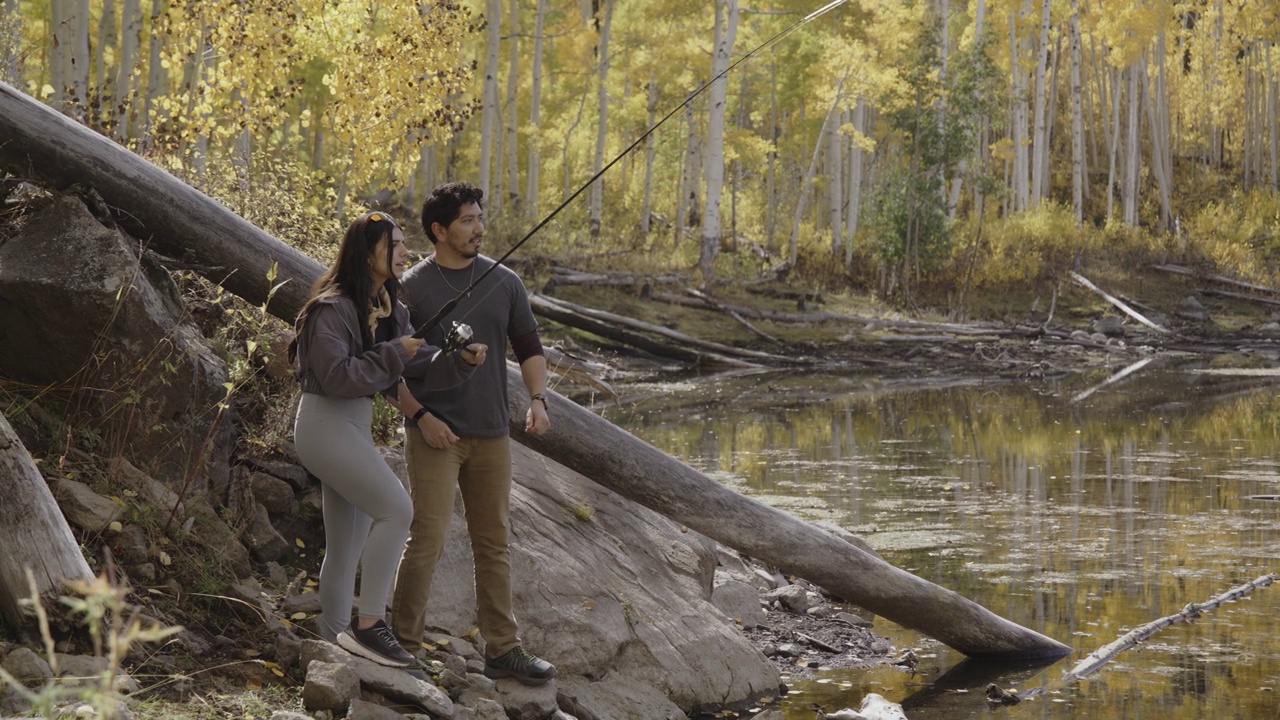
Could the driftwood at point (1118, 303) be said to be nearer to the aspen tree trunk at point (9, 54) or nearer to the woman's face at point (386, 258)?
the aspen tree trunk at point (9, 54)

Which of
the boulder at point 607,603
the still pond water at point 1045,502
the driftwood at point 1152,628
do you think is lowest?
the still pond water at point 1045,502

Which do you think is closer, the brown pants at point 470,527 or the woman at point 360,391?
the woman at point 360,391

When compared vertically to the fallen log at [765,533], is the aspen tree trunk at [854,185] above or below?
above

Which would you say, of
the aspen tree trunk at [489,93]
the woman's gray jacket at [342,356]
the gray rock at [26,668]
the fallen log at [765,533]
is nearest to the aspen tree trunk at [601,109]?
the aspen tree trunk at [489,93]

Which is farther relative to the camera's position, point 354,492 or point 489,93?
point 489,93

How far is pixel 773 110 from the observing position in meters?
36.8

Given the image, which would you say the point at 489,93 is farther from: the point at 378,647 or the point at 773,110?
the point at 378,647

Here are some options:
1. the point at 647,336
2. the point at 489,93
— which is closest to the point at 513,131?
the point at 489,93

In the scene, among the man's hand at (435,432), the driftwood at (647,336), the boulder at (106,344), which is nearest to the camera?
the man's hand at (435,432)

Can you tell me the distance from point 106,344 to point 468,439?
5.69 feet

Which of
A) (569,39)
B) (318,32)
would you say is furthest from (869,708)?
(569,39)

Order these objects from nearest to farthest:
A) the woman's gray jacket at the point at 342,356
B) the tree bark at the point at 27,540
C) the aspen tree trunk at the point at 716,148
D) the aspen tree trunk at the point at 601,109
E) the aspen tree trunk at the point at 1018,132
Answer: the tree bark at the point at 27,540, the woman's gray jacket at the point at 342,356, the aspen tree trunk at the point at 716,148, the aspen tree trunk at the point at 601,109, the aspen tree trunk at the point at 1018,132

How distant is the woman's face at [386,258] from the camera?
185 inches

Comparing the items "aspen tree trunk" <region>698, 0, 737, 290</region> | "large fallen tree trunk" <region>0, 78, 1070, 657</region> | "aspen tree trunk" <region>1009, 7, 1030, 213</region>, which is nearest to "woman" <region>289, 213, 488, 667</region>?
"large fallen tree trunk" <region>0, 78, 1070, 657</region>
